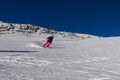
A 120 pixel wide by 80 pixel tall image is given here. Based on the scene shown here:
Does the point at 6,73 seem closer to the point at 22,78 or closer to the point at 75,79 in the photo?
the point at 22,78

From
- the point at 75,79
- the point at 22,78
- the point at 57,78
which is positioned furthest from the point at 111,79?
the point at 22,78

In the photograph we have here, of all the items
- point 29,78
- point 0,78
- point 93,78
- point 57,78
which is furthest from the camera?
point 93,78

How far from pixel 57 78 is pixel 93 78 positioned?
1434 mm

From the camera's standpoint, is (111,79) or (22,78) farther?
(111,79)

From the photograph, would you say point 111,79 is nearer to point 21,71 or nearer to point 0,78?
point 21,71

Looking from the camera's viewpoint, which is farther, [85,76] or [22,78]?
[85,76]

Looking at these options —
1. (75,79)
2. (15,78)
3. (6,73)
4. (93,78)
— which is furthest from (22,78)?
(93,78)

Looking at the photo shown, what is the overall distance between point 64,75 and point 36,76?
4.34 ft

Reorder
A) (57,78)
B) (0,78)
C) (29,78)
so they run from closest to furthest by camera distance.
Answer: (0,78) → (29,78) → (57,78)

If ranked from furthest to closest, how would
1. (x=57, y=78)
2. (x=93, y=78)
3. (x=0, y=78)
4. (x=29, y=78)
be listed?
1. (x=93, y=78)
2. (x=57, y=78)
3. (x=29, y=78)
4. (x=0, y=78)

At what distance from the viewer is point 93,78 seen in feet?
32.2

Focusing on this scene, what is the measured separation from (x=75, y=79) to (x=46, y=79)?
1.17 metres

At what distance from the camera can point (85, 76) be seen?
33.5ft

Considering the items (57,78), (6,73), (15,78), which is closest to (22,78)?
(15,78)
